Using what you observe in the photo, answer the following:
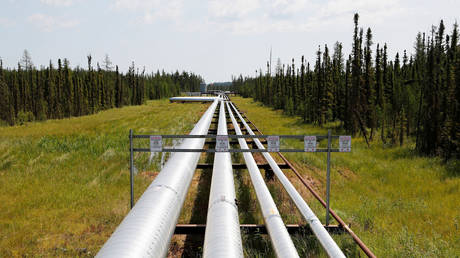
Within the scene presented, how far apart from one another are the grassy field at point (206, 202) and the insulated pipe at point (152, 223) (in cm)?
76

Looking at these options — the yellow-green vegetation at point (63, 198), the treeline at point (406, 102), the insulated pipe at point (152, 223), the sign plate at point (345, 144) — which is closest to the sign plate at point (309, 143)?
the sign plate at point (345, 144)

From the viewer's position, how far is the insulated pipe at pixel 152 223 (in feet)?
10.6

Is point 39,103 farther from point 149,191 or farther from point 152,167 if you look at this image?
point 149,191

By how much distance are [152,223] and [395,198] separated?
22.7 feet

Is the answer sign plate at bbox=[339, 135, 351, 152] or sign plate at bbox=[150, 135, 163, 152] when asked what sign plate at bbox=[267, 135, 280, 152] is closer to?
sign plate at bbox=[339, 135, 351, 152]

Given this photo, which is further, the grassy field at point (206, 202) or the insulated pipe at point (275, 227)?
the grassy field at point (206, 202)

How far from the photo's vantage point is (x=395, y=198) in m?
8.02

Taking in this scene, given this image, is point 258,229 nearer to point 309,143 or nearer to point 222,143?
point 222,143

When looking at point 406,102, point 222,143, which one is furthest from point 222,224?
point 406,102

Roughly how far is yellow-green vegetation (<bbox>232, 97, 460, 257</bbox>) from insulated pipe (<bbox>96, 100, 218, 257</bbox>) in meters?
2.33

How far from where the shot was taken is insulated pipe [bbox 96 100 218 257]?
3227mm

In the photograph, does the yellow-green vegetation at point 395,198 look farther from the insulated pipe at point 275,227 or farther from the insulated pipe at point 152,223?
the insulated pipe at point 152,223

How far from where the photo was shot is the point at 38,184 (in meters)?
8.16

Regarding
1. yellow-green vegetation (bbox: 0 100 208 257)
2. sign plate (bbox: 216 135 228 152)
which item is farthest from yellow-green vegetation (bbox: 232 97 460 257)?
yellow-green vegetation (bbox: 0 100 208 257)
